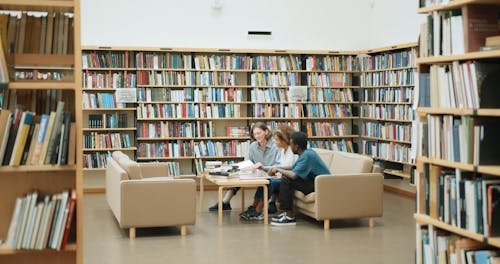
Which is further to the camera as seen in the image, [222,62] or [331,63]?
[331,63]

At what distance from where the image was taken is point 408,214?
912 centimetres

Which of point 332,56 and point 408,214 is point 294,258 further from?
point 332,56

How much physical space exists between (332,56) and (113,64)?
3.88 metres

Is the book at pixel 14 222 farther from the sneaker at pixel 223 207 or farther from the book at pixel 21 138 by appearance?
the sneaker at pixel 223 207

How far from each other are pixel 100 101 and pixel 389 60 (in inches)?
187

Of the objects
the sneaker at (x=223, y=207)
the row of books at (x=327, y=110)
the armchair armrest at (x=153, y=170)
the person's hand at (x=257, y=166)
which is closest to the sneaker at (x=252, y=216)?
the person's hand at (x=257, y=166)

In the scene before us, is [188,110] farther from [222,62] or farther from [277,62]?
[277,62]

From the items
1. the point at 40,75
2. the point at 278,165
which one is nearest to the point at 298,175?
the point at 278,165

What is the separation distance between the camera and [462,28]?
14.2 feet

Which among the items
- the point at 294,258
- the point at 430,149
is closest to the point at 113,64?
the point at 294,258

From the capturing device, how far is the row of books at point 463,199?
13.5 ft

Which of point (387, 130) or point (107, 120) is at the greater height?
point (107, 120)

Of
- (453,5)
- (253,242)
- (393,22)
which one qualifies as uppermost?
(393,22)

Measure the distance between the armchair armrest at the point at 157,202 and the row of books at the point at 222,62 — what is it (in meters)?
4.19
